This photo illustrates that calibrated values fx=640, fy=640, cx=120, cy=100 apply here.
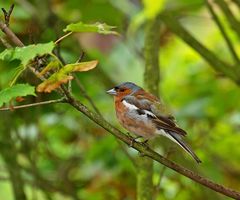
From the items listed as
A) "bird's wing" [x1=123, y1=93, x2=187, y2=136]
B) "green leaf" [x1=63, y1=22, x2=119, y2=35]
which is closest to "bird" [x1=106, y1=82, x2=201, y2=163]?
"bird's wing" [x1=123, y1=93, x2=187, y2=136]

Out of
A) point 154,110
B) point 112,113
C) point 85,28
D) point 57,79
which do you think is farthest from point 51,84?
point 112,113

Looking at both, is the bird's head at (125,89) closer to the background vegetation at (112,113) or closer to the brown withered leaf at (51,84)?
the background vegetation at (112,113)

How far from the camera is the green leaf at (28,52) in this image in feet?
7.59

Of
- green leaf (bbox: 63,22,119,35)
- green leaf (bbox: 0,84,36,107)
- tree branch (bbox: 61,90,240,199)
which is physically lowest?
tree branch (bbox: 61,90,240,199)

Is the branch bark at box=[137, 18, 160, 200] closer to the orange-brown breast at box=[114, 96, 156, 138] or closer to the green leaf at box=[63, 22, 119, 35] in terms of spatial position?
the orange-brown breast at box=[114, 96, 156, 138]

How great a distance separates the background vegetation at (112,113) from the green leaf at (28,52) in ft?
6.53

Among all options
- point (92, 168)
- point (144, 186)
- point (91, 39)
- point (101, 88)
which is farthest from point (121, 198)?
point (91, 39)

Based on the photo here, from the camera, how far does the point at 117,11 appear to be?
507 cm

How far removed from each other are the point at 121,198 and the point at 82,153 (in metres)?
0.95

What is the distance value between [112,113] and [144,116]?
5.20 feet

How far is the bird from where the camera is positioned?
3.66 metres

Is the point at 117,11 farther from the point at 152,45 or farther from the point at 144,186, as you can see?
the point at 144,186

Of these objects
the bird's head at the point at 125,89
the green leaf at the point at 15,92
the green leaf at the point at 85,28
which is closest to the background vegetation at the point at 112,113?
the bird's head at the point at 125,89

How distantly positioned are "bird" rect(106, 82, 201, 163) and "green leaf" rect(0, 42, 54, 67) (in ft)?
4.36
